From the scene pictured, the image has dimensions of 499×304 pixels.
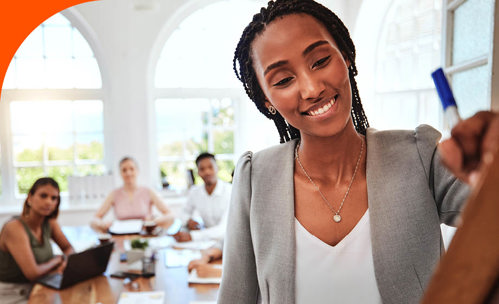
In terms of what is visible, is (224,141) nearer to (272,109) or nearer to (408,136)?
(272,109)

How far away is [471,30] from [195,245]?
7.58 feet

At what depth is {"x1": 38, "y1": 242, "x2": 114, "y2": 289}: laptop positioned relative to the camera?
2.29 metres

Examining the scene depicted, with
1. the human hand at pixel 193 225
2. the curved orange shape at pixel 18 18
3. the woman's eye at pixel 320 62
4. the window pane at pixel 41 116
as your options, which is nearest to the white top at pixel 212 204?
the human hand at pixel 193 225

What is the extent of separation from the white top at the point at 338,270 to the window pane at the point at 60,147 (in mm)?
5059

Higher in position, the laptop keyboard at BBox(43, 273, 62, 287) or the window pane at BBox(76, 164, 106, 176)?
the window pane at BBox(76, 164, 106, 176)

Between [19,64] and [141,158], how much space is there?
1.90 meters

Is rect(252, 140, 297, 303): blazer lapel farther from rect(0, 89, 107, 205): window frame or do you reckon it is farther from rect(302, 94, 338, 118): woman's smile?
rect(0, 89, 107, 205): window frame

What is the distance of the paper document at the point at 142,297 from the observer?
80.7 inches

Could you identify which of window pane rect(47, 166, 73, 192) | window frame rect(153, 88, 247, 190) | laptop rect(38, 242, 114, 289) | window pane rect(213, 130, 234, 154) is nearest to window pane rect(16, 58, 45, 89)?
window pane rect(47, 166, 73, 192)

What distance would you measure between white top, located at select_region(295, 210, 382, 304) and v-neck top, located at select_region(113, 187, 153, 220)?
3.36 m

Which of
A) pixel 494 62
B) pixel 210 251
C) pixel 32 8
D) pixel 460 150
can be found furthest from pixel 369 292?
pixel 210 251

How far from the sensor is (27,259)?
2.64 metres

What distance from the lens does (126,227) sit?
143 inches

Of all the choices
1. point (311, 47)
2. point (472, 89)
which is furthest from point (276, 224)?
point (472, 89)
